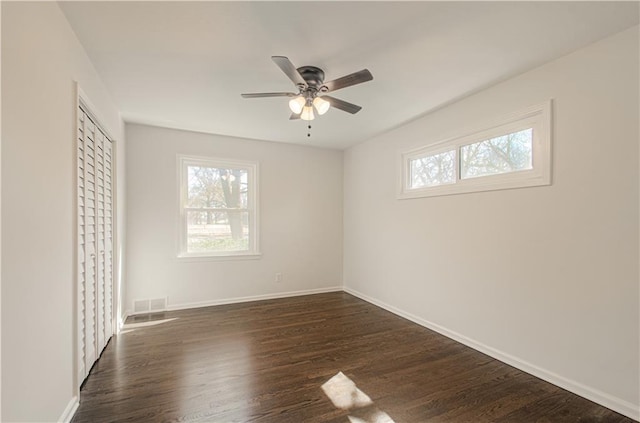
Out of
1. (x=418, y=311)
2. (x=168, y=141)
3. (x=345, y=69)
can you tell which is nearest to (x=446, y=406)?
(x=418, y=311)

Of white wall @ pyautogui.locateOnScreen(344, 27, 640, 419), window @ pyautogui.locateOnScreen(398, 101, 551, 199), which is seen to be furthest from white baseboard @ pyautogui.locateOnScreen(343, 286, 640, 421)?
window @ pyautogui.locateOnScreen(398, 101, 551, 199)

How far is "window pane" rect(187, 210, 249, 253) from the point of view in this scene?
4191 millimetres

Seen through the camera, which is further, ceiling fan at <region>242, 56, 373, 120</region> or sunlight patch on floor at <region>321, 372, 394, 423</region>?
ceiling fan at <region>242, 56, 373, 120</region>

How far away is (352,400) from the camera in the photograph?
2.06 meters

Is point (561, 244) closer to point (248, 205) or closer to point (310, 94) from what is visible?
point (310, 94)

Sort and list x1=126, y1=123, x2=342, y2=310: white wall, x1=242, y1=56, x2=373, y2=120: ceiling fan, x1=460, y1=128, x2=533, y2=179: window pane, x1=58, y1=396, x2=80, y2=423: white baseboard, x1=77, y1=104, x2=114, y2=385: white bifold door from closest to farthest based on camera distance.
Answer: x1=58, y1=396, x2=80, y2=423: white baseboard
x1=77, y1=104, x2=114, y2=385: white bifold door
x1=242, y1=56, x2=373, y2=120: ceiling fan
x1=460, y1=128, x2=533, y2=179: window pane
x1=126, y1=123, x2=342, y2=310: white wall

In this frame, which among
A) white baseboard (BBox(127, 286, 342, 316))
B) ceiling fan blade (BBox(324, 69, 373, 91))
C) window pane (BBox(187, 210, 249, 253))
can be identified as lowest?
white baseboard (BBox(127, 286, 342, 316))

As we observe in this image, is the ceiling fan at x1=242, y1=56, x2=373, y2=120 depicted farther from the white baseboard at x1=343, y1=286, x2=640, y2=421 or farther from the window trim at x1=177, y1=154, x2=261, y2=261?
the white baseboard at x1=343, y1=286, x2=640, y2=421

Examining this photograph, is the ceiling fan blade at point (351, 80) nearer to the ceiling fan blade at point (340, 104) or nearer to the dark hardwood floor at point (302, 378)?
the ceiling fan blade at point (340, 104)

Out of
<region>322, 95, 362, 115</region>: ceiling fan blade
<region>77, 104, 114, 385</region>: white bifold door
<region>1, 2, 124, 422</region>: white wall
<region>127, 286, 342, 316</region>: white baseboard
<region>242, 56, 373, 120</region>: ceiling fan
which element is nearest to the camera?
<region>1, 2, 124, 422</region>: white wall

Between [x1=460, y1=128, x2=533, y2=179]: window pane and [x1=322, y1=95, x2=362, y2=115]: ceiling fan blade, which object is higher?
[x1=322, y1=95, x2=362, y2=115]: ceiling fan blade

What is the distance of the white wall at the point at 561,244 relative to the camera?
194 cm

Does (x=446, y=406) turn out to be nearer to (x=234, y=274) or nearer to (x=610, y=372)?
(x=610, y=372)

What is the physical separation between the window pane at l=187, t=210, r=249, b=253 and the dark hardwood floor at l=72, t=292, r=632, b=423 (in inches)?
43.8
